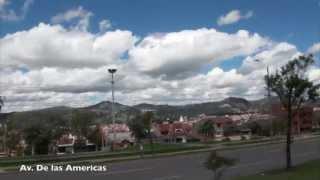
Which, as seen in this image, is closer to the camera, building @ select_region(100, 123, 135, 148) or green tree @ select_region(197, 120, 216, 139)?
building @ select_region(100, 123, 135, 148)

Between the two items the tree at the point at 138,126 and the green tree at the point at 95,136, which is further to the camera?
the green tree at the point at 95,136

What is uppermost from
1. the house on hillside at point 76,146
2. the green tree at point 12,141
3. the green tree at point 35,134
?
the green tree at point 35,134

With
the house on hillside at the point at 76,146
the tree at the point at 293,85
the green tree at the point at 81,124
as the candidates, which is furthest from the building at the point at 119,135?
the tree at the point at 293,85

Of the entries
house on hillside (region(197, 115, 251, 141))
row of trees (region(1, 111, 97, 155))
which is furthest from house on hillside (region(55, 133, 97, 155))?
house on hillside (region(197, 115, 251, 141))

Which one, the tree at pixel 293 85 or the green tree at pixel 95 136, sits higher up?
the tree at pixel 293 85

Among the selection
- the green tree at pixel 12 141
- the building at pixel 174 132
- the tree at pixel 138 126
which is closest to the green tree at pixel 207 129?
the building at pixel 174 132

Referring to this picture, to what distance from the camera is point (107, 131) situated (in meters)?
101

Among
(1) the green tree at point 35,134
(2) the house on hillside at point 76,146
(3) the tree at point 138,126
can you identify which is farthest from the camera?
(2) the house on hillside at point 76,146

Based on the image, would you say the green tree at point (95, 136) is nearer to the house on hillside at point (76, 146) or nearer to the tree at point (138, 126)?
the house on hillside at point (76, 146)

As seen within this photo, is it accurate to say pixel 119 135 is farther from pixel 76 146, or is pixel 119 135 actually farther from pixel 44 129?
pixel 44 129

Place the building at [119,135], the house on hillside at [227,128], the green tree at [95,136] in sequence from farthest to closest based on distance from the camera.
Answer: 1. the house on hillside at [227,128]
2. the building at [119,135]
3. the green tree at [95,136]

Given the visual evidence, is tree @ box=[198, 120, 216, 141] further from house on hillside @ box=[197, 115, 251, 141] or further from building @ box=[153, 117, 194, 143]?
building @ box=[153, 117, 194, 143]

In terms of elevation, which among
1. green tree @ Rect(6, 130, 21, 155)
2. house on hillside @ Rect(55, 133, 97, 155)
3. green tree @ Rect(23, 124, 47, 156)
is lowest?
house on hillside @ Rect(55, 133, 97, 155)

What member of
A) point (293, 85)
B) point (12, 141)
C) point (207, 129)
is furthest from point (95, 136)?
point (293, 85)
